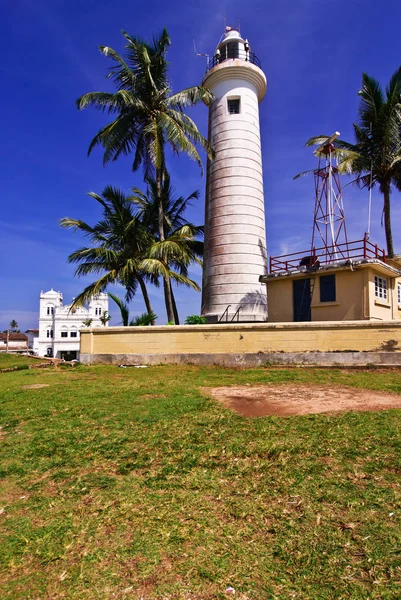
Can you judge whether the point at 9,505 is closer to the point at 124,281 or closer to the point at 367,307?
the point at 367,307

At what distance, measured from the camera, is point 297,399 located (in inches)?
318

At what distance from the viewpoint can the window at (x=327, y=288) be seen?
16.5 metres

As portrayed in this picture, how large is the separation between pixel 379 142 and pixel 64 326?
45.2 m

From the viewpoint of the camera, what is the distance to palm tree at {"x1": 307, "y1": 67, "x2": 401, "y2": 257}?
20.1 meters

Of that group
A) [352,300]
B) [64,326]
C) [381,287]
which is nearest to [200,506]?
[352,300]

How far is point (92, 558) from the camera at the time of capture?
2.87m

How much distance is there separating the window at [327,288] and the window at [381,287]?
1.68m

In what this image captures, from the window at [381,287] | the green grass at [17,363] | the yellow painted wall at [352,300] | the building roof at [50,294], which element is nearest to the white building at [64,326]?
the building roof at [50,294]

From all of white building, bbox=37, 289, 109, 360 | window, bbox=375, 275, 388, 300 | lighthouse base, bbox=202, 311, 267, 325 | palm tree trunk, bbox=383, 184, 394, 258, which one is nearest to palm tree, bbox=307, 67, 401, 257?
palm tree trunk, bbox=383, 184, 394, 258

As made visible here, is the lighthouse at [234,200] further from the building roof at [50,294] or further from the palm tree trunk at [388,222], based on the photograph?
the building roof at [50,294]

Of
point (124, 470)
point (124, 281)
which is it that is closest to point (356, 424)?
point (124, 470)

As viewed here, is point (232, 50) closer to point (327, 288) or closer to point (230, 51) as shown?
point (230, 51)

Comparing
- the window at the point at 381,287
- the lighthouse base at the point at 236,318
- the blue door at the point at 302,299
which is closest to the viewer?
the window at the point at 381,287

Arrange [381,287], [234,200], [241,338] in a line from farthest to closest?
[234,200] → [381,287] → [241,338]
